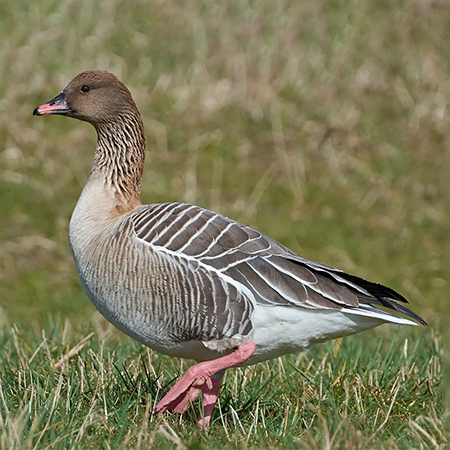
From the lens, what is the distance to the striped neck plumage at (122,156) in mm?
5219

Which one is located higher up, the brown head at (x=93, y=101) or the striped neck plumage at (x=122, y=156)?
the brown head at (x=93, y=101)

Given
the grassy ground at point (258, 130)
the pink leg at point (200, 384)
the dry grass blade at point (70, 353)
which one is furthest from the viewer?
the grassy ground at point (258, 130)

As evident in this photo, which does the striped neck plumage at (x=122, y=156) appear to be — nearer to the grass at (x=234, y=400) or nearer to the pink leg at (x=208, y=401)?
the grass at (x=234, y=400)

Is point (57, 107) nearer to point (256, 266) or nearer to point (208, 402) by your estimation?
point (256, 266)

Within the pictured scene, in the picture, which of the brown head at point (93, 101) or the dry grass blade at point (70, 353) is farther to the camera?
the brown head at point (93, 101)

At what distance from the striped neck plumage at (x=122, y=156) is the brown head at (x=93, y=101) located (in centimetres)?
6

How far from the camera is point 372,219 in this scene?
33.7 ft

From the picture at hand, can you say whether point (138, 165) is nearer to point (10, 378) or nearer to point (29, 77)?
point (10, 378)

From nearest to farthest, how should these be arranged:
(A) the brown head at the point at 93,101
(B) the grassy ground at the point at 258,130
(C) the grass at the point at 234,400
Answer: (C) the grass at the point at 234,400
(A) the brown head at the point at 93,101
(B) the grassy ground at the point at 258,130

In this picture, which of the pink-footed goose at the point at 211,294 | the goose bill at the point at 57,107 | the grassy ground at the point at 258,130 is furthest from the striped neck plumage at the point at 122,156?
the grassy ground at the point at 258,130

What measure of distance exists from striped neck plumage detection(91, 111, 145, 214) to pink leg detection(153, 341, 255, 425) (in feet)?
4.28

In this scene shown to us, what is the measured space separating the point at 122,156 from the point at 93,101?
409 millimetres

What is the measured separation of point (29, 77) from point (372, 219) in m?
5.22

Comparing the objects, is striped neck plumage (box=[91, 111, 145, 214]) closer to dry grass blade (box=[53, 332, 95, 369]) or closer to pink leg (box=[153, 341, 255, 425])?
dry grass blade (box=[53, 332, 95, 369])
